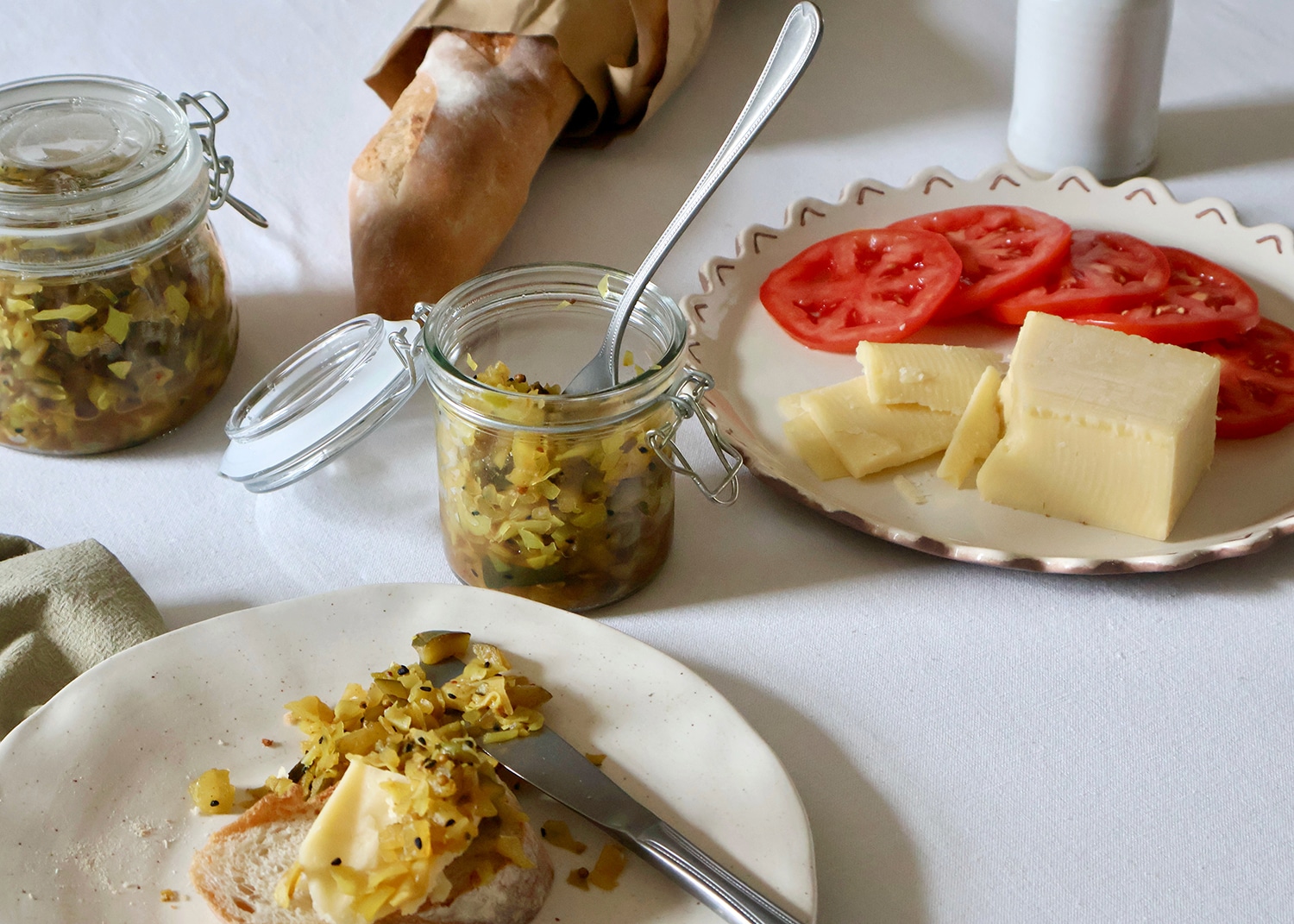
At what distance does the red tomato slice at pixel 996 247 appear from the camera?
1568 mm

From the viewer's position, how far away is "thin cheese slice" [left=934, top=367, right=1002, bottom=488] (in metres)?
1.33

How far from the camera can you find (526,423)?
1.11 metres

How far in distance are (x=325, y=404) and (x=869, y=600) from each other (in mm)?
614

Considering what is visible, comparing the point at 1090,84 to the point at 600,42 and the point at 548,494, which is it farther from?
the point at 548,494

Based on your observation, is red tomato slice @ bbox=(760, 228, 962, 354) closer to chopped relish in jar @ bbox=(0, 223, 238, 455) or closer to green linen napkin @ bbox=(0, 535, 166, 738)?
chopped relish in jar @ bbox=(0, 223, 238, 455)

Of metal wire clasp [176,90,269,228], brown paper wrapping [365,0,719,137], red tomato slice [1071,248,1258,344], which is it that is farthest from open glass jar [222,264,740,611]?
brown paper wrapping [365,0,719,137]

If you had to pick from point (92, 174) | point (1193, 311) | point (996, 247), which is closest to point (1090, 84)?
point (996, 247)

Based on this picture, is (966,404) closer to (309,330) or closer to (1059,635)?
(1059,635)

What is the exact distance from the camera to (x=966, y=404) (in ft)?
4.54

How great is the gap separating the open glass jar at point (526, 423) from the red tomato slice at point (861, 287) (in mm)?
297

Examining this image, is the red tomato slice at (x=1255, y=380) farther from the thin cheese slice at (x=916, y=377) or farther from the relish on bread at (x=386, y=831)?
the relish on bread at (x=386, y=831)

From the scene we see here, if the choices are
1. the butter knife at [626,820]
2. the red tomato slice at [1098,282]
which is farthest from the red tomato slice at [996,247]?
the butter knife at [626,820]

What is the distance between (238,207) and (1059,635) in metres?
1.06

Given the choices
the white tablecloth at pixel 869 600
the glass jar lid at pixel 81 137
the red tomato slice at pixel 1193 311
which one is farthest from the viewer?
the red tomato slice at pixel 1193 311
